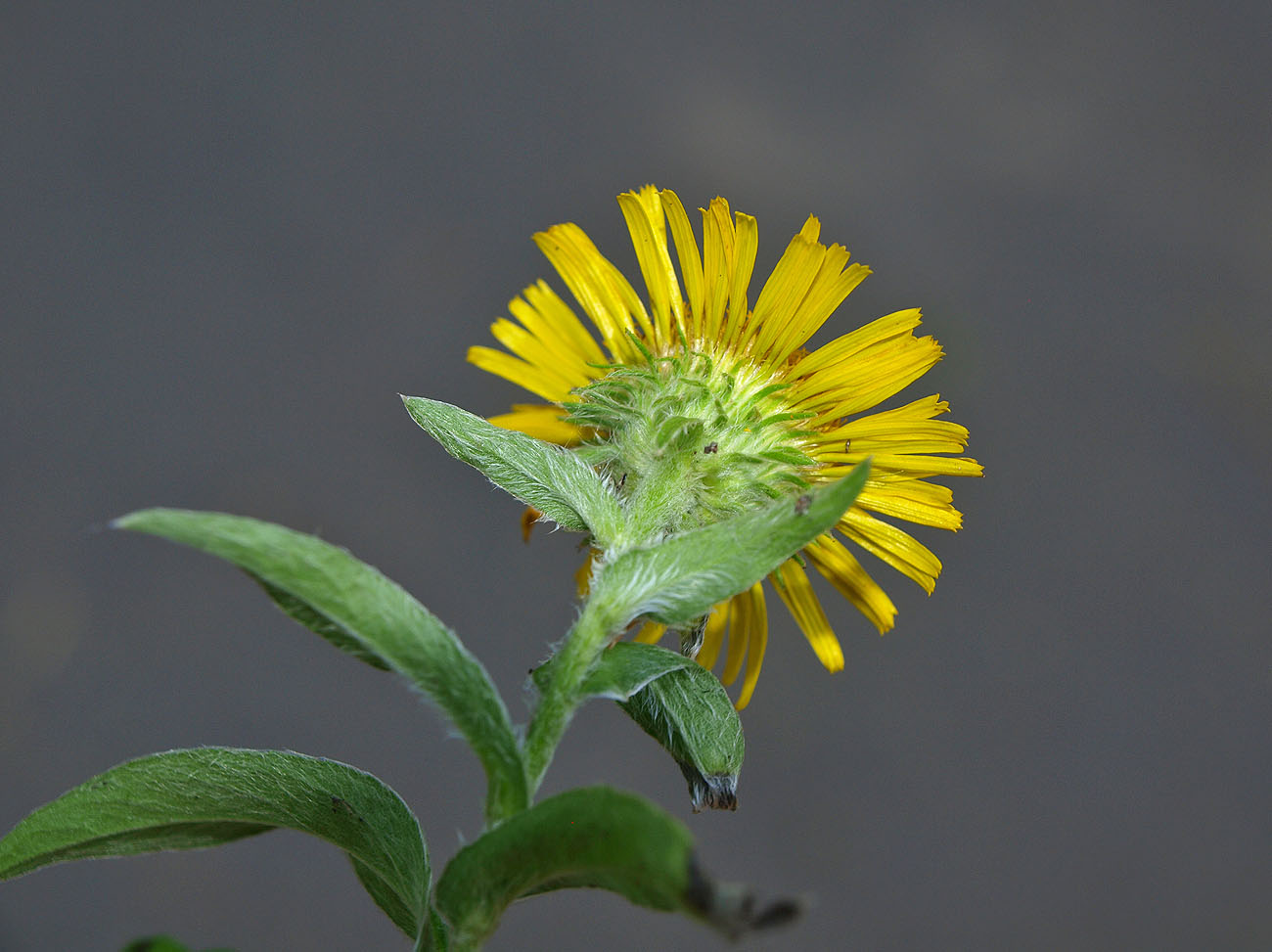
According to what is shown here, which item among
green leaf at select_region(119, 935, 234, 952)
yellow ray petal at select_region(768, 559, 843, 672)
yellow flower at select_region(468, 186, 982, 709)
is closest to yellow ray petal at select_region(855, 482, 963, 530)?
yellow flower at select_region(468, 186, 982, 709)

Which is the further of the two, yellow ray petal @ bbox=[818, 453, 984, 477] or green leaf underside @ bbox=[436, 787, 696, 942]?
yellow ray petal @ bbox=[818, 453, 984, 477]

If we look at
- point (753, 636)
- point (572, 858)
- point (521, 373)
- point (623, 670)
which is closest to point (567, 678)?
point (623, 670)

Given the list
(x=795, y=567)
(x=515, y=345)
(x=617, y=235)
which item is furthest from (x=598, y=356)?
(x=617, y=235)

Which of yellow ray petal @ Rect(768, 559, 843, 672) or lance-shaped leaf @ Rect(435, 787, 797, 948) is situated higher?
yellow ray petal @ Rect(768, 559, 843, 672)

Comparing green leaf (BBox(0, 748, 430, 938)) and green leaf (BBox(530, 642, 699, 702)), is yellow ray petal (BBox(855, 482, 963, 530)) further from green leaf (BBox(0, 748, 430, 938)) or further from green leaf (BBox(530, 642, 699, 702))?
green leaf (BBox(0, 748, 430, 938))

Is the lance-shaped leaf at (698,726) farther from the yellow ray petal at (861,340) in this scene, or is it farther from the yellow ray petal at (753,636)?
the yellow ray petal at (861,340)

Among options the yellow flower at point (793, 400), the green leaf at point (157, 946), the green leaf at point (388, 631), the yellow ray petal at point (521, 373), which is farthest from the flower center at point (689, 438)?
the green leaf at point (157, 946)
